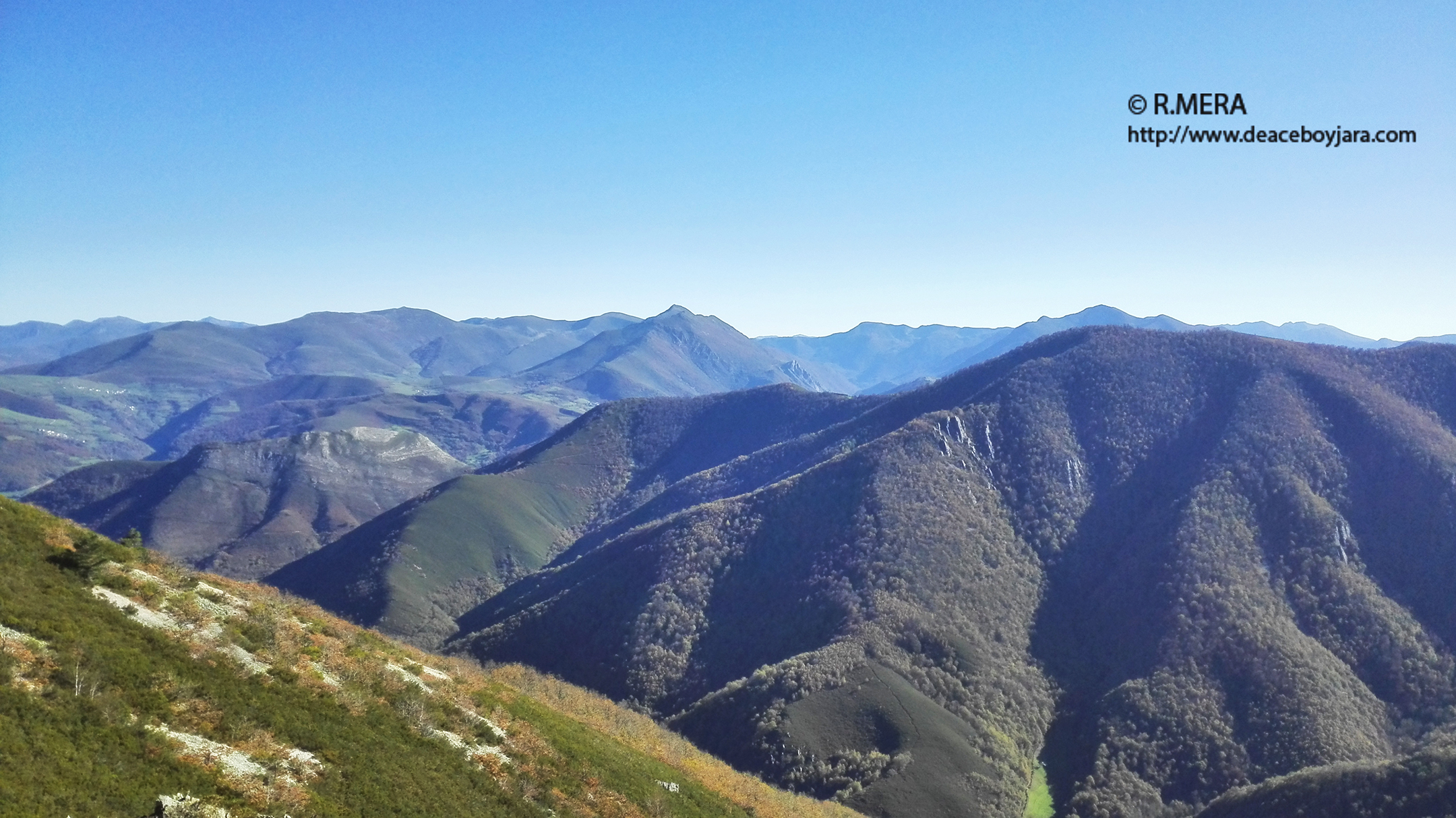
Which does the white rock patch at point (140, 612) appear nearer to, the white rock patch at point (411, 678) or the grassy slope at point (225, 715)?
the grassy slope at point (225, 715)

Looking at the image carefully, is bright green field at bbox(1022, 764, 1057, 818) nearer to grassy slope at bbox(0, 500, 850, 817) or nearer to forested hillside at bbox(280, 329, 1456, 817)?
forested hillside at bbox(280, 329, 1456, 817)

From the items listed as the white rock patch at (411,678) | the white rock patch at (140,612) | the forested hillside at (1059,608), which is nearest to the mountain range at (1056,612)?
the forested hillside at (1059,608)

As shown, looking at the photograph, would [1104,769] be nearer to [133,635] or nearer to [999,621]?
[999,621]

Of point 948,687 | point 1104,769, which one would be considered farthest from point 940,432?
point 1104,769

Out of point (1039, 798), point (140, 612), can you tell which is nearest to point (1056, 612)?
point (1039, 798)

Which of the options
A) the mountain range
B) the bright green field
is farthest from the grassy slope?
the bright green field
